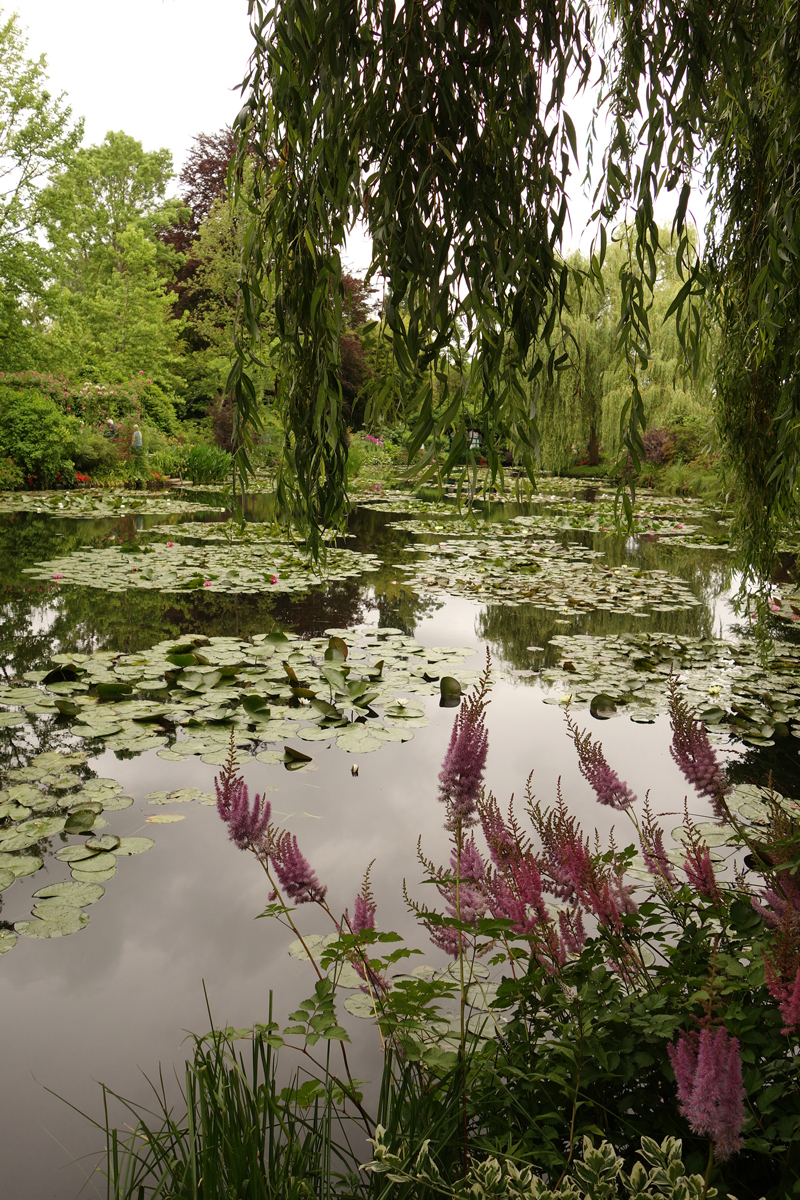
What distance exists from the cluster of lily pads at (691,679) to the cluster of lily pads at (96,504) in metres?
8.73

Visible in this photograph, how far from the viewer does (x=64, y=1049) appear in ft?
6.08

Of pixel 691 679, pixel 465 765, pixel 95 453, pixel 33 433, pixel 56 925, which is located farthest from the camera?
pixel 95 453

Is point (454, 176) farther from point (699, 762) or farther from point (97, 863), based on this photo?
point (97, 863)

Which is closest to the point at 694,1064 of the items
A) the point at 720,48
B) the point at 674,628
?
the point at 720,48

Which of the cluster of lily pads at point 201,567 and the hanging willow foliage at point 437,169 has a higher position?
the hanging willow foliage at point 437,169

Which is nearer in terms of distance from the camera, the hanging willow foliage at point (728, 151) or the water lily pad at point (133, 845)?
the hanging willow foliage at point (728, 151)

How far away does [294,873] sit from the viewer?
153 centimetres

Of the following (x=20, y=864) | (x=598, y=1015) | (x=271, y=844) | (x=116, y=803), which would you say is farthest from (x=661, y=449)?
(x=598, y=1015)

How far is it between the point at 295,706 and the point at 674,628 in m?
3.37

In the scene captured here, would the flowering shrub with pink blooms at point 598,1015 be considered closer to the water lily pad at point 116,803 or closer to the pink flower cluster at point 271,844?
Result: the pink flower cluster at point 271,844

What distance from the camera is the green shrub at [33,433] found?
44.7ft

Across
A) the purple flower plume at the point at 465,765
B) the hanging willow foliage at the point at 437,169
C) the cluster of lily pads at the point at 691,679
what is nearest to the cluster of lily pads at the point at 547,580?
the cluster of lily pads at the point at 691,679

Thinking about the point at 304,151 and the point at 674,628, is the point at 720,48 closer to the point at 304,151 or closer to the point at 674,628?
the point at 304,151

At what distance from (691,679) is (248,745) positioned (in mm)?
2768
